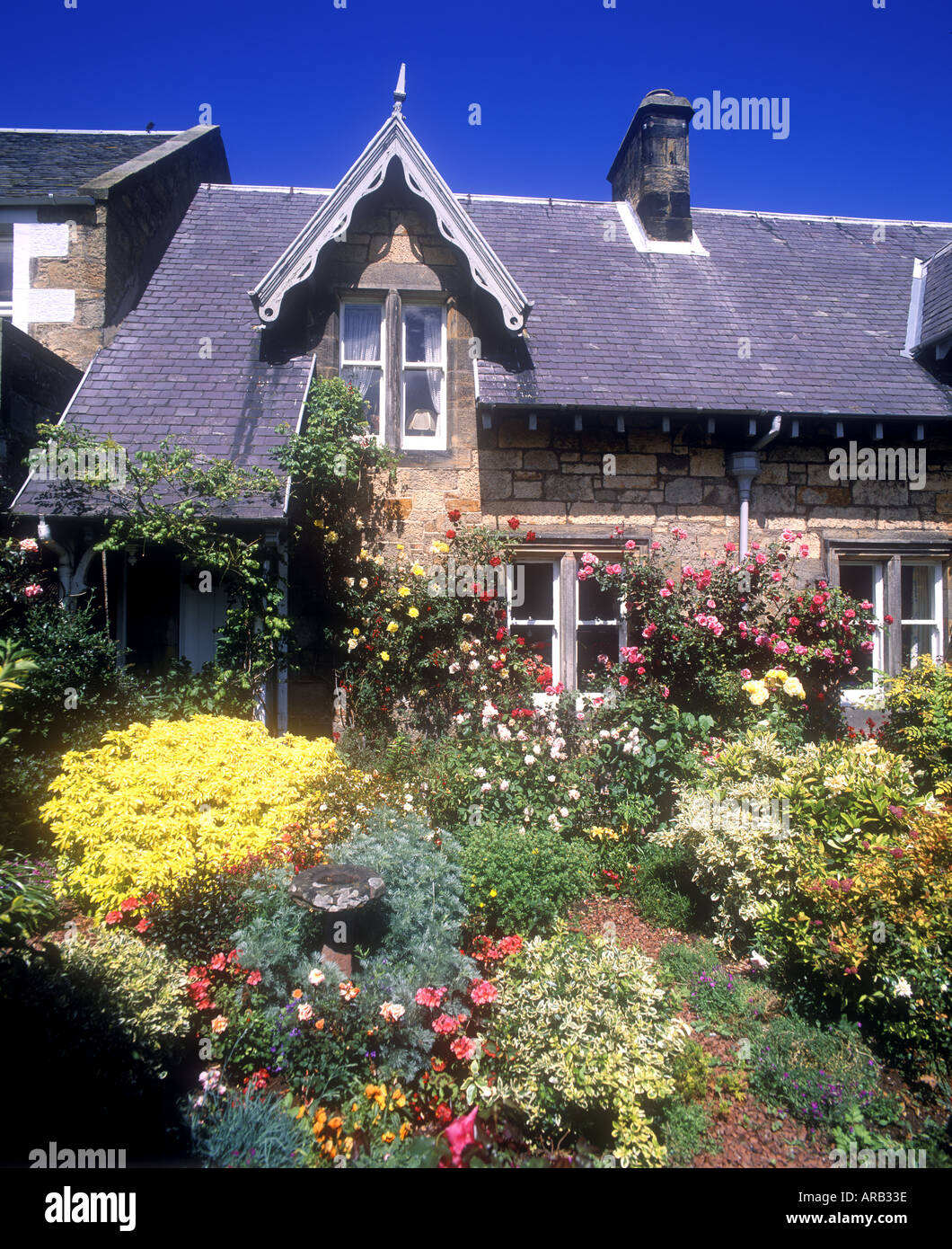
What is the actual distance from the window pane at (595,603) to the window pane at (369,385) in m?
3.05

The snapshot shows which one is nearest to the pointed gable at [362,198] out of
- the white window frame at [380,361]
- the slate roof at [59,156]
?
the white window frame at [380,361]

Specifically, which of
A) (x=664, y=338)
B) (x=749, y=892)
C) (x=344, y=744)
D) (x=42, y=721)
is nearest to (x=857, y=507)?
(x=664, y=338)

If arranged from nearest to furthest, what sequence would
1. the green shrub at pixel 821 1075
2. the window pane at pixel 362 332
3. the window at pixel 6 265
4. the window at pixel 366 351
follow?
the green shrub at pixel 821 1075 < the window at pixel 366 351 < the window pane at pixel 362 332 < the window at pixel 6 265

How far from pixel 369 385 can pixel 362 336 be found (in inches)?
24.5

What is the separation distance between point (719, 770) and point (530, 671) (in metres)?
2.20

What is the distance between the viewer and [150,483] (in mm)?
6555

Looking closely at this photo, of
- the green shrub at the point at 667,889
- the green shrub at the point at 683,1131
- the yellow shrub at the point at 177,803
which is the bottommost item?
the green shrub at the point at 683,1131

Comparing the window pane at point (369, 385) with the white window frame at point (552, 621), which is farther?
the window pane at point (369, 385)

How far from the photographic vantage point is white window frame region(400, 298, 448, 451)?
8055 mm

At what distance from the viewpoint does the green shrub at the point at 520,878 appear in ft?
15.7

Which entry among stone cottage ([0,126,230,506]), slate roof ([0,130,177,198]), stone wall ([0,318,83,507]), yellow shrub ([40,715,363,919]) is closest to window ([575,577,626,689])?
yellow shrub ([40,715,363,919])

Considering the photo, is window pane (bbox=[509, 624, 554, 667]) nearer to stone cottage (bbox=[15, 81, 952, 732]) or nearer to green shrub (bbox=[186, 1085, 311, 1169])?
stone cottage (bbox=[15, 81, 952, 732])

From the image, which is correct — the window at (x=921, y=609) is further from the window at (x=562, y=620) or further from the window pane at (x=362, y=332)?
the window pane at (x=362, y=332)

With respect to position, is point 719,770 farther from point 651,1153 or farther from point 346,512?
point 346,512
